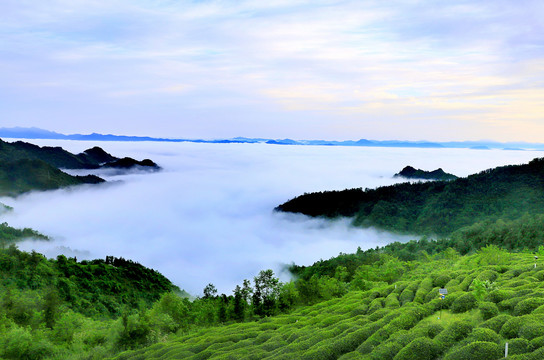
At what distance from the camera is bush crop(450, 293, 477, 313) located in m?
45.7

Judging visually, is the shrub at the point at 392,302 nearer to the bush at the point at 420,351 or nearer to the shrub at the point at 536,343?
the bush at the point at 420,351

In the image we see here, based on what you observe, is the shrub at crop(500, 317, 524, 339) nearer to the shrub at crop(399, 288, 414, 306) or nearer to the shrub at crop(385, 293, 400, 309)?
the shrub at crop(385, 293, 400, 309)

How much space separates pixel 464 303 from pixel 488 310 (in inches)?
168

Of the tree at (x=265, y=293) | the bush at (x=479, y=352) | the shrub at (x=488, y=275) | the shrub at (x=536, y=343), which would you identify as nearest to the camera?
the shrub at (x=536, y=343)

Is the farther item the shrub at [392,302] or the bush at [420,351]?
the shrub at [392,302]

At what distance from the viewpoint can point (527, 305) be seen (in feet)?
129

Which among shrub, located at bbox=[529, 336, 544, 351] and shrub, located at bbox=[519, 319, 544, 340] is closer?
shrub, located at bbox=[529, 336, 544, 351]

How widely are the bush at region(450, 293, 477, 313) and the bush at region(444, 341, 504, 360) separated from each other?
12.8 meters

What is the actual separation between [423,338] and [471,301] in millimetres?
12592

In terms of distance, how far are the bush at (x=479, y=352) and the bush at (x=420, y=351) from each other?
8.94 ft

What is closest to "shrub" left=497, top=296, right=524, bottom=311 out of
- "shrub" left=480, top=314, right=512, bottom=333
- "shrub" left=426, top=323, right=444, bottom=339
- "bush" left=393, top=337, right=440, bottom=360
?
"shrub" left=480, top=314, right=512, bottom=333

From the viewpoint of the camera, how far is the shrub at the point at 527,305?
3912 centimetres

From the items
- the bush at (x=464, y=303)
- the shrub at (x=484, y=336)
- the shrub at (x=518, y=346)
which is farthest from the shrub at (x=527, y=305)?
the shrub at (x=518, y=346)

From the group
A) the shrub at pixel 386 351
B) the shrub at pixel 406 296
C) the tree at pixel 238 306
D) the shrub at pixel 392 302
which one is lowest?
the tree at pixel 238 306
